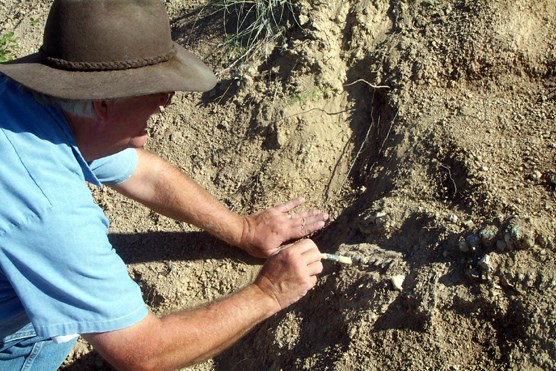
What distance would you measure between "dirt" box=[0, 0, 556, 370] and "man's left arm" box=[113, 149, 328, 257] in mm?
108

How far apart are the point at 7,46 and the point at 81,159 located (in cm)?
263

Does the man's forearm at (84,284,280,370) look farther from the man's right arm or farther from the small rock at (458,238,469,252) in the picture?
the small rock at (458,238,469,252)

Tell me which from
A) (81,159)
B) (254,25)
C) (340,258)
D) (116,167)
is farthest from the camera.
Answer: (254,25)

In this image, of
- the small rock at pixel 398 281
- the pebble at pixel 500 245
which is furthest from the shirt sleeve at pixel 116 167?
the pebble at pixel 500 245

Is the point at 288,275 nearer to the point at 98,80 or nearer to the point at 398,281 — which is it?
the point at 398,281

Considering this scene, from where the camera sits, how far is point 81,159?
203 centimetres

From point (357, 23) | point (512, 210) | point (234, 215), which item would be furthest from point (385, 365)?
point (357, 23)

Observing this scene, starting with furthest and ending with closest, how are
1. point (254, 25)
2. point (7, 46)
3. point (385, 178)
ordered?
point (7, 46), point (254, 25), point (385, 178)

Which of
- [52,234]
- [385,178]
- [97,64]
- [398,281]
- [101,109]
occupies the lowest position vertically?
[398,281]

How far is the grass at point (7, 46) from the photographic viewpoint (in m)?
4.20

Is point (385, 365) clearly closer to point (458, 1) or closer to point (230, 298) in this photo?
point (230, 298)

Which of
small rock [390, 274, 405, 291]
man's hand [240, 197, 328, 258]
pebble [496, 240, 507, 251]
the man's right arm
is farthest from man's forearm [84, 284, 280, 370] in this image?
pebble [496, 240, 507, 251]

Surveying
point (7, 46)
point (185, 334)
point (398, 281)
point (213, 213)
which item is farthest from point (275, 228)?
point (7, 46)

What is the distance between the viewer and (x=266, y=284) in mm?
2332
